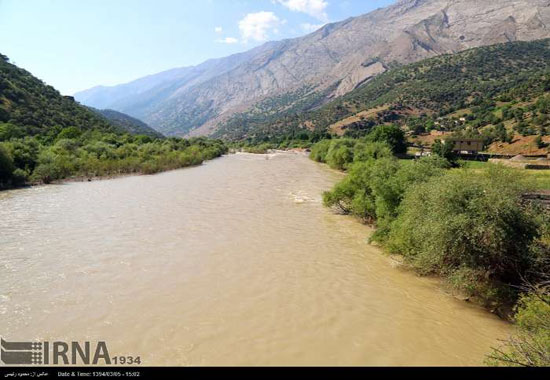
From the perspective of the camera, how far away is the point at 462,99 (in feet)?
409

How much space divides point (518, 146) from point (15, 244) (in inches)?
3187

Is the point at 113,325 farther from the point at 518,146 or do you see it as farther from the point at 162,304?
the point at 518,146

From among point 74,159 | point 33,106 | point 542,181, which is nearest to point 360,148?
point 542,181

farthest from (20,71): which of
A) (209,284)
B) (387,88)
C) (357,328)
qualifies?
(387,88)

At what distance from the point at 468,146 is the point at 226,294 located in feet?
235

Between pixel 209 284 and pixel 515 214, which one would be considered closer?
pixel 515 214

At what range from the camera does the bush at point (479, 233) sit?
12.0 meters

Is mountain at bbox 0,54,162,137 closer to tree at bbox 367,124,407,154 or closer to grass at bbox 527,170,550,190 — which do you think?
tree at bbox 367,124,407,154

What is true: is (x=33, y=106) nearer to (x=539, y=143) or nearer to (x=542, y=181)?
(x=542, y=181)

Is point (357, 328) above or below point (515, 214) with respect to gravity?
below

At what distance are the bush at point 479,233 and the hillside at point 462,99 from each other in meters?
73.9

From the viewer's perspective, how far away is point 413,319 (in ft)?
38.3

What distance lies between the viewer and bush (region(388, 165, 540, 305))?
12.0 m

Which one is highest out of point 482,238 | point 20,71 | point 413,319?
point 20,71
